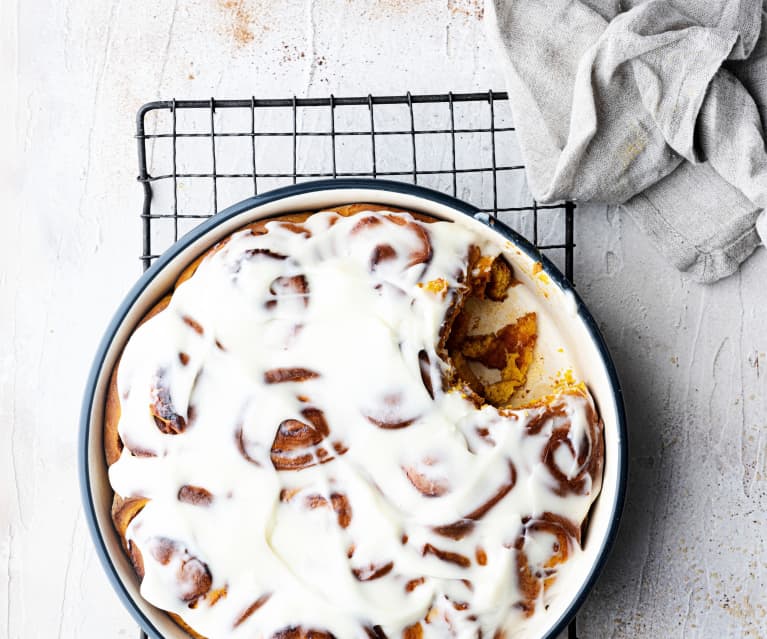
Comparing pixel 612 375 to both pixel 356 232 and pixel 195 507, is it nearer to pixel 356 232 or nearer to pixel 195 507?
pixel 356 232

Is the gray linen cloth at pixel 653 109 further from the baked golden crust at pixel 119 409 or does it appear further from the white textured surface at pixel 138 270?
the baked golden crust at pixel 119 409

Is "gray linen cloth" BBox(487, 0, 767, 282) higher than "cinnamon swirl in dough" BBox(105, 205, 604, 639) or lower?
higher

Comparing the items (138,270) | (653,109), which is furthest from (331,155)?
(653,109)

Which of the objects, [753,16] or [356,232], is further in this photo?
[753,16]

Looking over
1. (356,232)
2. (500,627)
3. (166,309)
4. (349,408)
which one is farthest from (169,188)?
(500,627)

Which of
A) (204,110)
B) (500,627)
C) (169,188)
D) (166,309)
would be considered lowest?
(500,627)

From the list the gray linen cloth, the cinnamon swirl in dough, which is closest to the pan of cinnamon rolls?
the cinnamon swirl in dough

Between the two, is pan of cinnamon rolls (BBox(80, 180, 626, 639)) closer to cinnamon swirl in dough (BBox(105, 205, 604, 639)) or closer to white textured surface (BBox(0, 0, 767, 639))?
cinnamon swirl in dough (BBox(105, 205, 604, 639))

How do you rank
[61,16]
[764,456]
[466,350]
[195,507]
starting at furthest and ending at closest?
1. [61,16]
2. [764,456]
3. [466,350]
4. [195,507]
